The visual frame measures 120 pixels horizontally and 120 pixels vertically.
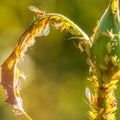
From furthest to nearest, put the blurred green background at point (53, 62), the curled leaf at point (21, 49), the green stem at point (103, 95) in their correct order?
the blurred green background at point (53, 62), the curled leaf at point (21, 49), the green stem at point (103, 95)

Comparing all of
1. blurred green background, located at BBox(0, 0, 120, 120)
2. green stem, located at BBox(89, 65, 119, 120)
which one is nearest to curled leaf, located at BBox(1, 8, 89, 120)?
green stem, located at BBox(89, 65, 119, 120)

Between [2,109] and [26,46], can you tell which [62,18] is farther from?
[2,109]

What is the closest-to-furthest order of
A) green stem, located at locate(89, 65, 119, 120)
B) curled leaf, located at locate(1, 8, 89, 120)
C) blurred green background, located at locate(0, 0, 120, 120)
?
green stem, located at locate(89, 65, 119, 120) < curled leaf, located at locate(1, 8, 89, 120) < blurred green background, located at locate(0, 0, 120, 120)

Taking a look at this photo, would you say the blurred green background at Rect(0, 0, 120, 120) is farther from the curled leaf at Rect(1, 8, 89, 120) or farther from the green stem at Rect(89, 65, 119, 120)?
the green stem at Rect(89, 65, 119, 120)

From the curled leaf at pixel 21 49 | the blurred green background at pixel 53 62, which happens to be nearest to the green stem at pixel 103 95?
the curled leaf at pixel 21 49

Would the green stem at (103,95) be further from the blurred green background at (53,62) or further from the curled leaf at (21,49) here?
the blurred green background at (53,62)

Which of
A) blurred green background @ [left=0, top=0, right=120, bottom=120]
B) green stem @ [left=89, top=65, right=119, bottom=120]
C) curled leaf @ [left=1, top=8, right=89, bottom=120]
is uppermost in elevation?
blurred green background @ [left=0, top=0, right=120, bottom=120]
